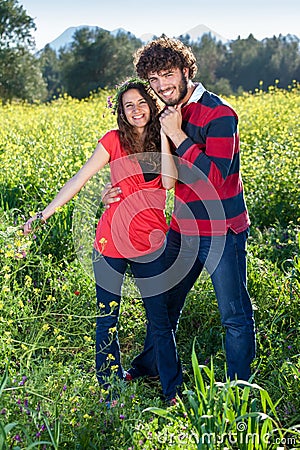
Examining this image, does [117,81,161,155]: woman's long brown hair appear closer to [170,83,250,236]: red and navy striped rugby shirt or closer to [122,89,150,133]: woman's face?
[122,89,150,133]: woman's face

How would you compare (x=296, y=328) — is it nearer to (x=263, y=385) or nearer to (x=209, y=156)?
(x=263, y=385)

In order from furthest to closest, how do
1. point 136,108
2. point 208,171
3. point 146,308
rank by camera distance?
point 146,308
point 136,108
point 208,171

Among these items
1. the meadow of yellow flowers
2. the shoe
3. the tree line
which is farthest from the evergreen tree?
the shoe

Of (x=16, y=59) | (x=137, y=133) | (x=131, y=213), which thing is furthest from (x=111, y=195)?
(x=16, y=59)

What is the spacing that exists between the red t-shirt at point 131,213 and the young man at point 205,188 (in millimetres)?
79

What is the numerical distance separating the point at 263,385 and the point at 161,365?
52cm

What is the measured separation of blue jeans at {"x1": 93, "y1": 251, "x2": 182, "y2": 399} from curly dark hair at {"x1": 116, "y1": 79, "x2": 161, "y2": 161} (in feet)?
1.61

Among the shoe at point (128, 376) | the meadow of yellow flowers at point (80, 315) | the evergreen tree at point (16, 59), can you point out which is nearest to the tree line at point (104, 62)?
the evergreen tree at point (16, 59)

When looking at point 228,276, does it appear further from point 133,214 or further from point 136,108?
point 136,108

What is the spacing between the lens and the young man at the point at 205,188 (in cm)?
260

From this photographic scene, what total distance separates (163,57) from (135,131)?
0.37 m

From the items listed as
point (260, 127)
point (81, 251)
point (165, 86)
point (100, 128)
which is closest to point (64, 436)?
point (165, 86)

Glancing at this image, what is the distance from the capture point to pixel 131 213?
9.48 feet

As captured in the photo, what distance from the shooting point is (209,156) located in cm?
259
